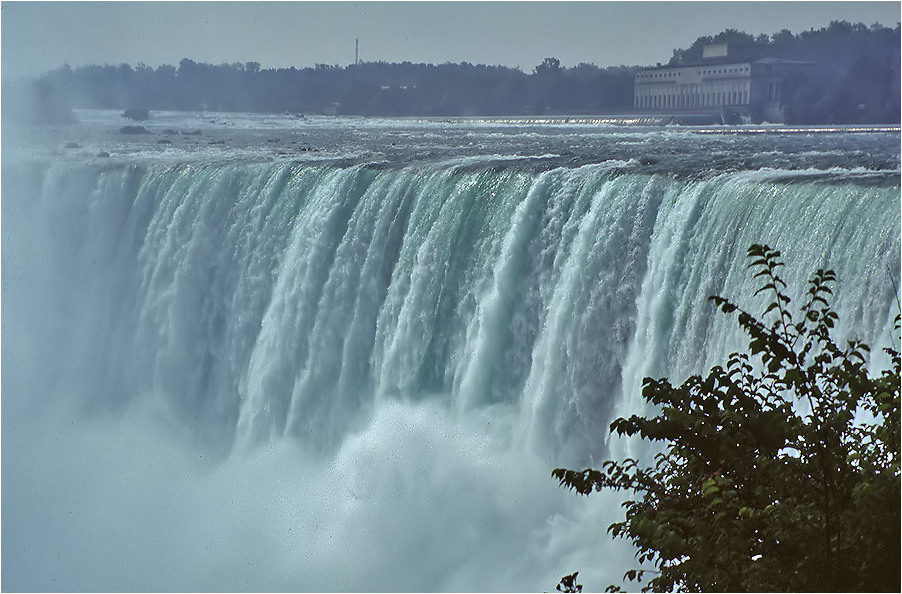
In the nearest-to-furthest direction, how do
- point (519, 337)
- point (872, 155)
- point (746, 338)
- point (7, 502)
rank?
point (746, 338), point (519, 337), point (7, 502), point (872, 155)

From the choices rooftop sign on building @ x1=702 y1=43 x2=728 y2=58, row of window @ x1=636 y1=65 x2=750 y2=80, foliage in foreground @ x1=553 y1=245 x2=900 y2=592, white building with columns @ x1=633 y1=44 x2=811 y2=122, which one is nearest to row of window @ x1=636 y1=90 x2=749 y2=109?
white building with columns @ x1=633 y1=44 x2=811 y2=122

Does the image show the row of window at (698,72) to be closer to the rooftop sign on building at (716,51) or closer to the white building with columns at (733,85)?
the white building with columns at (733,85)

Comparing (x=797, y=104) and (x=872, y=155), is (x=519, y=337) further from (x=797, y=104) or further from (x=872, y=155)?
(x=797, y=104)

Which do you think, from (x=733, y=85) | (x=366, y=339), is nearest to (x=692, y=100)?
(x=733, y=85)

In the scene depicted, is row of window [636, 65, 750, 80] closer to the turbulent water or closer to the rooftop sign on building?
the rooftop sign on building

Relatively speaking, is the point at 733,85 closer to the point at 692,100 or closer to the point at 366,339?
the point at 692,100

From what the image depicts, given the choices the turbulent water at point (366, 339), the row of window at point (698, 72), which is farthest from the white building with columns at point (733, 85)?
the turbulent water at point (366, 339)

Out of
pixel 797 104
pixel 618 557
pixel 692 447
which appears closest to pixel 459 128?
pixel 797 104
